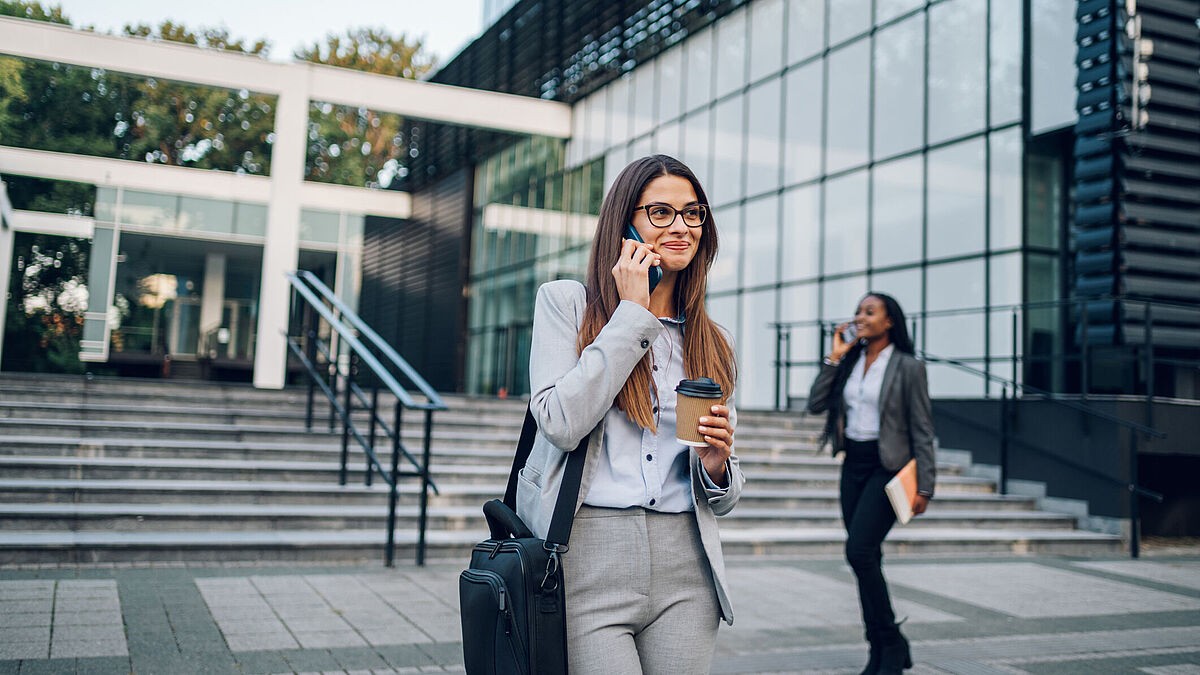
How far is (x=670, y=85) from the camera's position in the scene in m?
18.6

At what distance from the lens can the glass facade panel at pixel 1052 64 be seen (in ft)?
37.8

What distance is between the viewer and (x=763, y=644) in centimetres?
489

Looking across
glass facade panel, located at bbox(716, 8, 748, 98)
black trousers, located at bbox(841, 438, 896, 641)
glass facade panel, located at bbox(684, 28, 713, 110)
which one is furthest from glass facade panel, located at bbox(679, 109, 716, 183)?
black trousers, located at bbox(841, 438, 896, 641)

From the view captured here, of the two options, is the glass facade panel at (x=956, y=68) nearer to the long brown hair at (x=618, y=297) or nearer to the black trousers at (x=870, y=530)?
the black trousers at (x=870, y=530)

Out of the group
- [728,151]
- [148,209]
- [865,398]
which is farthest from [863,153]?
[148,209]

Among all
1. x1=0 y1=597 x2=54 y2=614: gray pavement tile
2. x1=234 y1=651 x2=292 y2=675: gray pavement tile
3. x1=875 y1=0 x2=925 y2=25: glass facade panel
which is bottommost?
x1=234 y1=651 x2=292 y2=675: gray pavement tile

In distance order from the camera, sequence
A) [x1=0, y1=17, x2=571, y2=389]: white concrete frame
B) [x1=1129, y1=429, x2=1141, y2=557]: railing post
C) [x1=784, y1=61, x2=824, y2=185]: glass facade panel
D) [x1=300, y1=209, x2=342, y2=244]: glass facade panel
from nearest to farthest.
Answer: [x1=1129, y1=429, x2=1141, y2=557]: railing post → [x1=0, y1=17, x2=571, y2=389]: white concrete frame → [x1=784, y1=61, x2=824, y2=185]: glass facade panel → [x1=300, y1=209, x2=342, y2=244]: glass facade panel

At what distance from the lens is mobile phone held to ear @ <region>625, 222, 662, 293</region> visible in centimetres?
195

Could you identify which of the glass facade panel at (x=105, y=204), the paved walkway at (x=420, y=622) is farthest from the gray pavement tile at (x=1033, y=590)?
the glass facade panel at (x=105, y=204)

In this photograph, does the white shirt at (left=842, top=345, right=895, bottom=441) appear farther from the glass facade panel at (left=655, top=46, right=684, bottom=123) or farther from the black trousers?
the glass facade panel at (left=655, top=46, right=684, bottom=123)

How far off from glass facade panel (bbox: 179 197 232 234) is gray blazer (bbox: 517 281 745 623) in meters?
15.0

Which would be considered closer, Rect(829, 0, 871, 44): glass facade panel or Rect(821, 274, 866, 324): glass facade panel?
Rect(821, 274, 866, 324): glass facade panel

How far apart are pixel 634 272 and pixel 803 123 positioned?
46.6ft

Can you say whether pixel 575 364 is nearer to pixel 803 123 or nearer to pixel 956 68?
pixel 956 68
